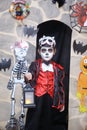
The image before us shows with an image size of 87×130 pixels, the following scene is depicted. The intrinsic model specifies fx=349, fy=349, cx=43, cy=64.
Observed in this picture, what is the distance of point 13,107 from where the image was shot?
12.5 ft

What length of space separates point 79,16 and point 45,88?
0.88 m

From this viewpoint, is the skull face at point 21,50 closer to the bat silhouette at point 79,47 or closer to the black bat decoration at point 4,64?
the black bat decoration at point 4,64

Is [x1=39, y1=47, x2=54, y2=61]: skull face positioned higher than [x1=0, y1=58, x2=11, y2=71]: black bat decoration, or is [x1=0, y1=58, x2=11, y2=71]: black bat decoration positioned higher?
[x1=39, y1=47, x2=54, y2=61]: skull face

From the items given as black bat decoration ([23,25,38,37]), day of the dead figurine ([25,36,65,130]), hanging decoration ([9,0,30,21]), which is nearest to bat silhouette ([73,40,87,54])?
day of the dead figurine ([25,36,65,130])

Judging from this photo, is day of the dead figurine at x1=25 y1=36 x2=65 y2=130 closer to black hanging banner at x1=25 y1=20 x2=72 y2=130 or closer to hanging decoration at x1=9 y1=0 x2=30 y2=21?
black hanging banner at x1=25 y1=20 x2=72 y2=130

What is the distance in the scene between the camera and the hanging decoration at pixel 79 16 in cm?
385

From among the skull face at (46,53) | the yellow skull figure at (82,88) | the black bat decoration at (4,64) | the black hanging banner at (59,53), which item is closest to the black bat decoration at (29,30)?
the black hanging banner at (59,53)

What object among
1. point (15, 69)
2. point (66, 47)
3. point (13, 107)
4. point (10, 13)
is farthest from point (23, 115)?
point (10, 13)

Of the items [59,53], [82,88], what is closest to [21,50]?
[59,53]

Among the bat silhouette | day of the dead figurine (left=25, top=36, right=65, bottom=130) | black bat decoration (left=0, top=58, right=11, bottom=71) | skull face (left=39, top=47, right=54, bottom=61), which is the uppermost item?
the bat silhouette

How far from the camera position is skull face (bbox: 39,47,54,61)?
12.6ft

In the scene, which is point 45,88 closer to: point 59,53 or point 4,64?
point 59,53

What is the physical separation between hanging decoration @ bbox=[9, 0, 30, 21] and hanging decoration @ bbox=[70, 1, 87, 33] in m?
0.50

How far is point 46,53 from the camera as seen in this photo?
12.6 ft
